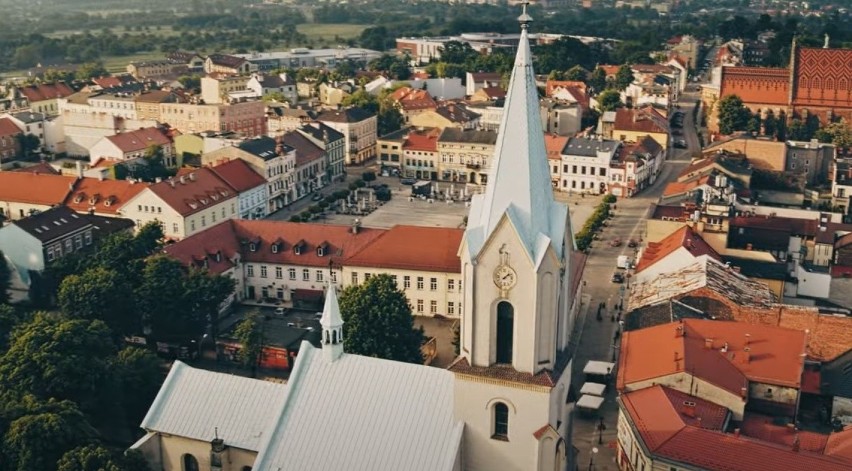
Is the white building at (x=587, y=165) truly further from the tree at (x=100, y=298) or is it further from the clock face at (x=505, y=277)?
the clock face at (x=505, y=277)

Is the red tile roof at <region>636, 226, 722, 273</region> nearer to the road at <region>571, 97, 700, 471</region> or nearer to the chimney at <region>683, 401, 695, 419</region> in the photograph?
the road at <region>571, 97, 700, 471</region>

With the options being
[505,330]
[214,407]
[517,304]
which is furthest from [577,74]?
[517,304]

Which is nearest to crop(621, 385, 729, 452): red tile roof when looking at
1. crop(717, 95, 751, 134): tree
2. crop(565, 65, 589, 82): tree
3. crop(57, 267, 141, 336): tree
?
crop(57, 267, 141, 336): tree

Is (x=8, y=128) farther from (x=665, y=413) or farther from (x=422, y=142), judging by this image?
(x=665, y=413)

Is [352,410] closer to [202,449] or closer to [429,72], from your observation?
[202,449]

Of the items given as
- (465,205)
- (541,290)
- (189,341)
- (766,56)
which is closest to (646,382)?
(541,290)

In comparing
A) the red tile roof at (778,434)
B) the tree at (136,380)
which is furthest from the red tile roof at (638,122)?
the tree at (136,380)
